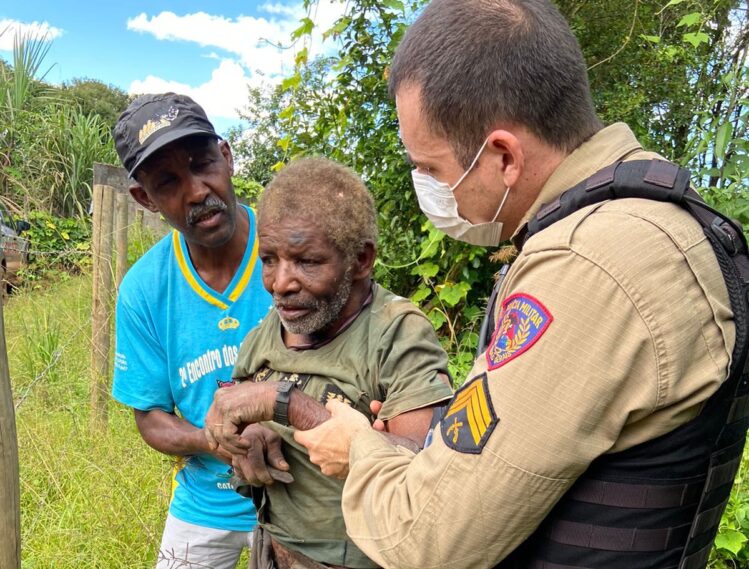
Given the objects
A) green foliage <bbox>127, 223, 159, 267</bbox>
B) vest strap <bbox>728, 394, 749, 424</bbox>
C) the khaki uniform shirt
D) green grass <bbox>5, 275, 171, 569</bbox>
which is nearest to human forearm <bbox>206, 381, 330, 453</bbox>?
the khaki uniform shirt

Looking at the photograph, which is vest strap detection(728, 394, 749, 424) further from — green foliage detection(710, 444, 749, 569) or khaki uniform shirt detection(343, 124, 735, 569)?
green foliage detection(710, 444, 749, 569)

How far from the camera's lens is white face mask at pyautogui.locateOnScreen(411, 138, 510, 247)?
1372mm

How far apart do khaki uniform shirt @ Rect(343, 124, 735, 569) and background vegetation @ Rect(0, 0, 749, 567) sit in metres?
2.06

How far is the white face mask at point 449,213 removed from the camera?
Answer: 1.37 m

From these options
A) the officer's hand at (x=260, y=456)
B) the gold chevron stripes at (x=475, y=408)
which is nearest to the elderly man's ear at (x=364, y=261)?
the officer's hand at (x=260, y=456)

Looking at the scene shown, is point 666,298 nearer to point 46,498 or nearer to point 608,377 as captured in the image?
point 608,377

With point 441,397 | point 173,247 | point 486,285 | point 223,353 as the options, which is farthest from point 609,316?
point 486,285

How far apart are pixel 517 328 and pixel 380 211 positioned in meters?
3.89

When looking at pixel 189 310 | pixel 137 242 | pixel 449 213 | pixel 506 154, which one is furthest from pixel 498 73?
pixel 137 242

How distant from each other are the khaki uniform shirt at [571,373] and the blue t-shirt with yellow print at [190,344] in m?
1.29

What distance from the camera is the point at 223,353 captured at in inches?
87.9

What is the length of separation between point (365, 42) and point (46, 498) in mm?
3601

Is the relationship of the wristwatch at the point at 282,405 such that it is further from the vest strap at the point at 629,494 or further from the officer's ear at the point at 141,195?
the officer's ear at the point at 141,195

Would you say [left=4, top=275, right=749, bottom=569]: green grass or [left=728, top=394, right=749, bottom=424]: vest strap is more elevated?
[left=728, top=394, right=749, bottom=424]: vest strap
